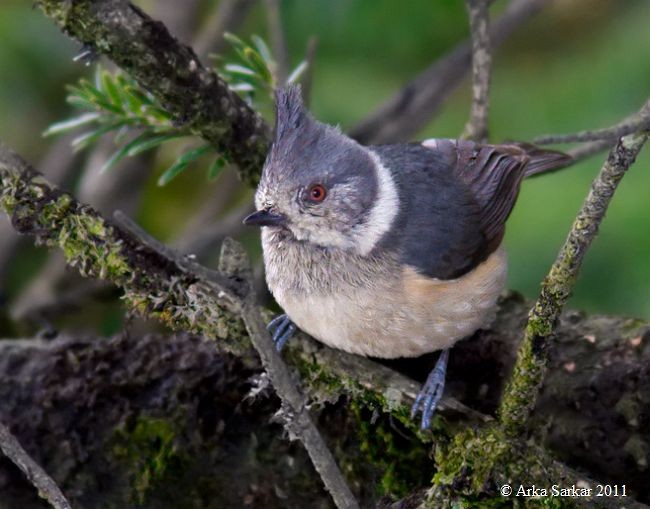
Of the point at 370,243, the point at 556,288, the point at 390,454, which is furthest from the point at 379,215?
the point at 556,288

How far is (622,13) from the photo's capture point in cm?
553

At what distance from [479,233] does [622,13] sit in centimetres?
282

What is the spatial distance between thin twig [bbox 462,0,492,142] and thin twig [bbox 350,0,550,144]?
2.03 feet

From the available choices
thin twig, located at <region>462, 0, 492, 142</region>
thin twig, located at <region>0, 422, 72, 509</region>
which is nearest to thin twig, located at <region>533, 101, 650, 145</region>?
thin twig, located at <region>0, 422, 72, 509</region>

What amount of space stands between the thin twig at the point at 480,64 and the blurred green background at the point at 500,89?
3.09ft

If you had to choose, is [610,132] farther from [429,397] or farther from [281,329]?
[281,329]

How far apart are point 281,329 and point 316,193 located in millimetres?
486

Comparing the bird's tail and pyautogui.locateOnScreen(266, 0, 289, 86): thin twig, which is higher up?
the bird's tail

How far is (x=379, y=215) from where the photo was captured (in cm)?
326

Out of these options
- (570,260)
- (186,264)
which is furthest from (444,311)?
(186,264)

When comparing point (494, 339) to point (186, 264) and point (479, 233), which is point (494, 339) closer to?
point (479, 233)

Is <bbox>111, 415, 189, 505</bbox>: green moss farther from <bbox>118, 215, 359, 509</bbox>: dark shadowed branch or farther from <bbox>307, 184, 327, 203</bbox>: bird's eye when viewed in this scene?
<bbox>307, 184, 327, 203</bbox>: bird's eye

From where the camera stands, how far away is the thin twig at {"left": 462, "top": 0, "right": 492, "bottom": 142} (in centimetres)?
353

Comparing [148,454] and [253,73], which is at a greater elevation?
[253,73]
